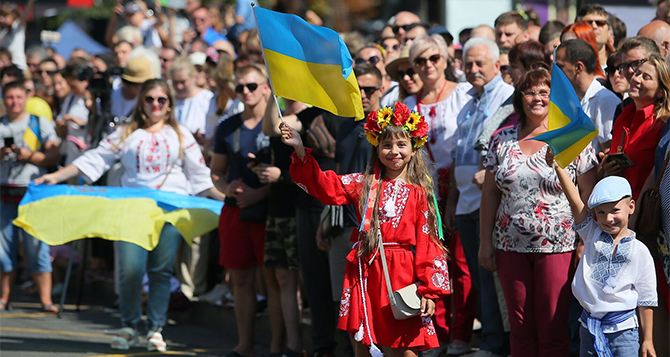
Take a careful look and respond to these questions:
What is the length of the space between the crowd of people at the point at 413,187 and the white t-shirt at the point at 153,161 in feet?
0.05

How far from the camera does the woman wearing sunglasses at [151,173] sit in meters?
10.9

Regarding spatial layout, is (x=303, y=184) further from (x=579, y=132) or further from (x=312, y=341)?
(x=312, y=341)

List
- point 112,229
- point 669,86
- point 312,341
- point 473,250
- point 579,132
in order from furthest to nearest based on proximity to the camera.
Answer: point 112,229 → point 312,341 → point 473,250 → point 669,86 → point 579,132

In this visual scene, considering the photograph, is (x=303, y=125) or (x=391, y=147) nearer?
(x=391, y=147)

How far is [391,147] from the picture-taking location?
802cm

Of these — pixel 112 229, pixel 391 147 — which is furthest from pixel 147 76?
pixel 391 147

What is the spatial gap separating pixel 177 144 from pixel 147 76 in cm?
197

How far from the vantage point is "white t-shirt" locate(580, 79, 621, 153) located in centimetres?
855

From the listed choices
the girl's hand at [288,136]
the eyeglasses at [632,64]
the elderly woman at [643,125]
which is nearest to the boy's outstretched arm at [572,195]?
the elderly woman at [643,125]

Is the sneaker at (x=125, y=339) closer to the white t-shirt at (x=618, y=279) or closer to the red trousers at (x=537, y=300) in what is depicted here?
the red trousers at (x=537, y=300)

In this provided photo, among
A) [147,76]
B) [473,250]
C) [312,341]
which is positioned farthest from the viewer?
[147,76]

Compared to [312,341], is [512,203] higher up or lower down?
higher up

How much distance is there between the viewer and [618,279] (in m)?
7.29

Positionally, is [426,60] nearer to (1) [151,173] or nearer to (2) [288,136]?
(2) [288,136]
